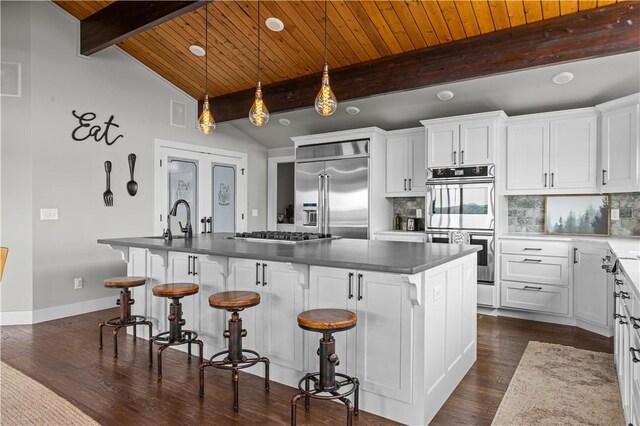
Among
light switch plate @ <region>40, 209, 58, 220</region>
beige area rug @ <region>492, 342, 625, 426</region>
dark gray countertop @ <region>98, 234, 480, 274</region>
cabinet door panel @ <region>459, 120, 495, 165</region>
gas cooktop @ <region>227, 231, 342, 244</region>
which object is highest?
cabinet door panel @ <region>459, 120, 495, 165</region>

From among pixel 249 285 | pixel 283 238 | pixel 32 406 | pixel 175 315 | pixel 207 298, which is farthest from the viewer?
pixel 283 238

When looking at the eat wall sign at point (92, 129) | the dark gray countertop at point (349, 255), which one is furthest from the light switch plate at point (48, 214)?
the dark gray countertop at point (349, 255)

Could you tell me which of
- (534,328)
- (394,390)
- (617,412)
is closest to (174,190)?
(394,390)

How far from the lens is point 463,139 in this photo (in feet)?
15.8

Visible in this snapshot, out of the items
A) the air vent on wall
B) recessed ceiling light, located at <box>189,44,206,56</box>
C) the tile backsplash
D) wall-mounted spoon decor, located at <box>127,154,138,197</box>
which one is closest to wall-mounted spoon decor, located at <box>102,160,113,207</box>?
wall-mounted spoon decor, located at <box>127,154,138,197</box>

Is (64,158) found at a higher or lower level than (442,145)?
lower

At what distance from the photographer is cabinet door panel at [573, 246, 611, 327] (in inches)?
153

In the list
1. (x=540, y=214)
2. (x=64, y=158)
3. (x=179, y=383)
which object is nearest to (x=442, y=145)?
(x=540, y=214)

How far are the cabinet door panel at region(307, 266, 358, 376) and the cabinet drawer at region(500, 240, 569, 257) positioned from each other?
2892 mm

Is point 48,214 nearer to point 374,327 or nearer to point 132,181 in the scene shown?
point 132,181

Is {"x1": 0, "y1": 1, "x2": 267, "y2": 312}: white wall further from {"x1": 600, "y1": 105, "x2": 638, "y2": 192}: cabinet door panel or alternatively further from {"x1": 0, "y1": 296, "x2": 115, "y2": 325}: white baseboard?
{"x1": 600, "y1": 105, "x2": 638, "y2": 192}: cabinet door panel

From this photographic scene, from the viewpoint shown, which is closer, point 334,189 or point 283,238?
point 283,238

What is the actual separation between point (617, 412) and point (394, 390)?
1.38m

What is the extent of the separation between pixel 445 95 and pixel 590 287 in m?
2.62
